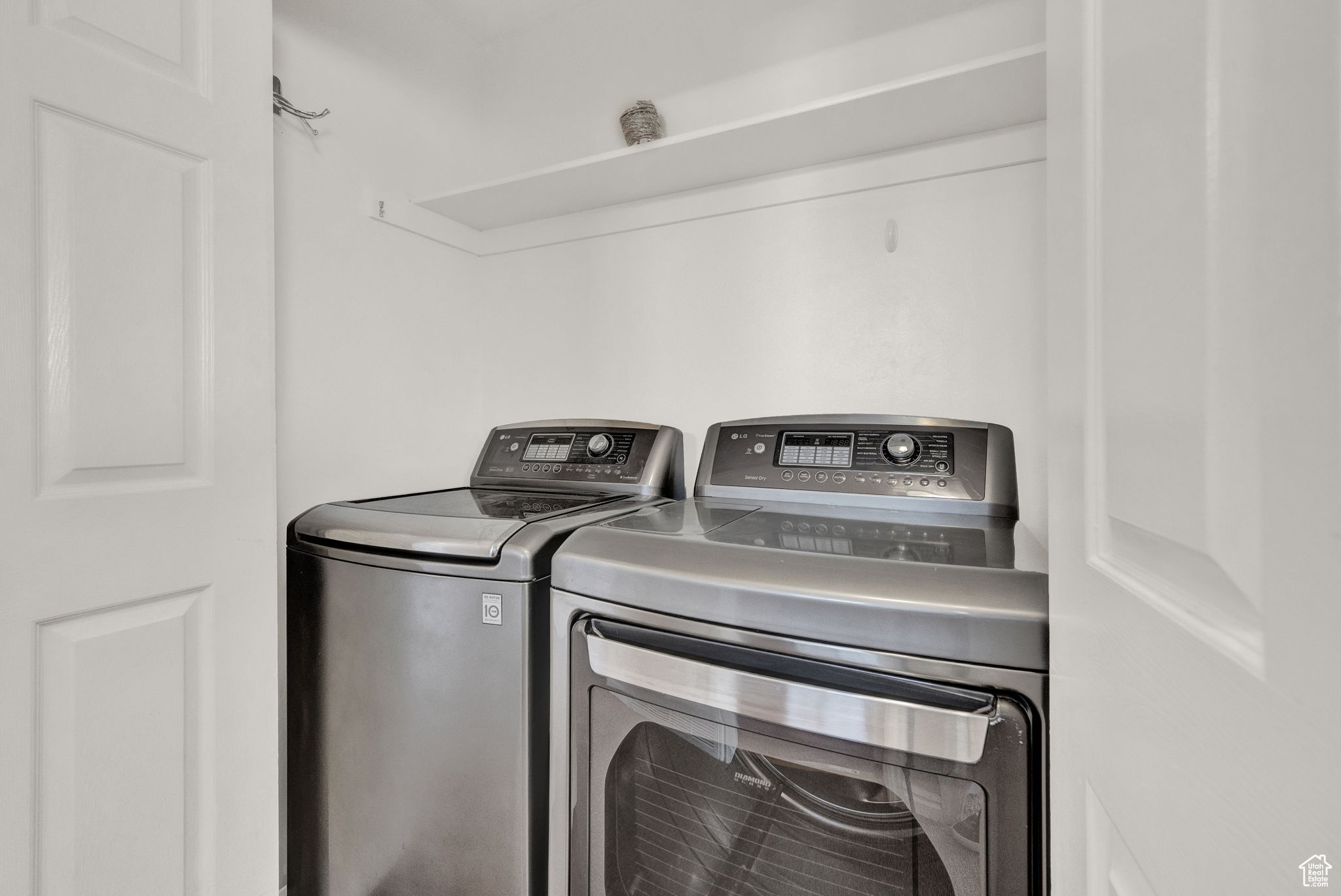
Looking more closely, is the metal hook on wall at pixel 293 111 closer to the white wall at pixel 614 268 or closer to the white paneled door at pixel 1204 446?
the white wall at pixel 614 268

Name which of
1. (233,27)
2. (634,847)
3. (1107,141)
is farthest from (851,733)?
(233,27)

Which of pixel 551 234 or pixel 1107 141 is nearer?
pixel 1107 141

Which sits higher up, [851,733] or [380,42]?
[380,42]

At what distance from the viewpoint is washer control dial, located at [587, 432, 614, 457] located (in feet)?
4.90

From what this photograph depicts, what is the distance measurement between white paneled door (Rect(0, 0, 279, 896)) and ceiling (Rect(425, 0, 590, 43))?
874mm

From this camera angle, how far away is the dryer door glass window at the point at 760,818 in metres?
0.66

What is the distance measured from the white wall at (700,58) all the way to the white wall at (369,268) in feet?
0.57

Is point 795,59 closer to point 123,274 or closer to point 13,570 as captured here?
point 123,274

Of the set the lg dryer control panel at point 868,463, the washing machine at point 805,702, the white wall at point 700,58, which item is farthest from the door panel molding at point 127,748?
the white wall at point 700,58

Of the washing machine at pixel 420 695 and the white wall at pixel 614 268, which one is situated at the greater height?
the white wall at pixel 614 268

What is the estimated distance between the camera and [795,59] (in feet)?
4.87

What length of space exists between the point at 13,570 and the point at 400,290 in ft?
3.58

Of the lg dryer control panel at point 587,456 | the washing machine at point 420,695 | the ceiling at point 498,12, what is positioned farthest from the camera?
the ceiling at point 498,12

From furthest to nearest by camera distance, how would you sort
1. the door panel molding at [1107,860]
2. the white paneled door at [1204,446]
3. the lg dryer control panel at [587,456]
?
the lg dryer control panel at [587,456] < the door panel molding at [1107,860] < the white paneled door at [1204,446]
